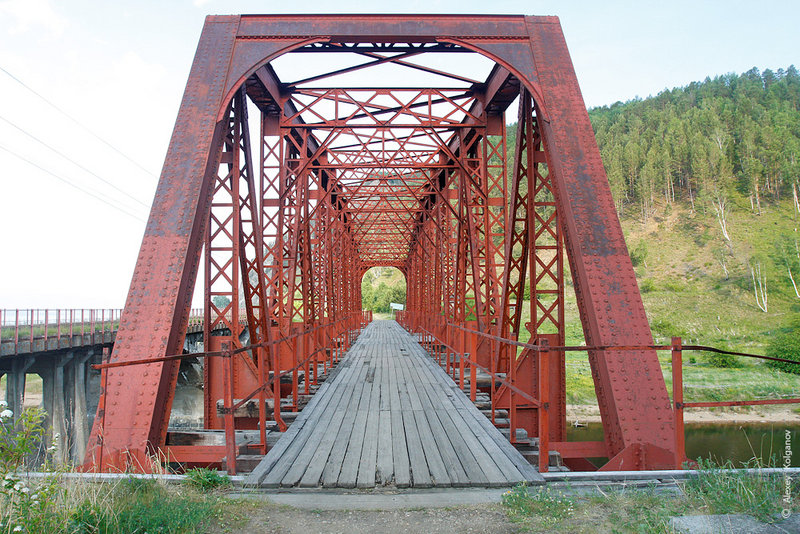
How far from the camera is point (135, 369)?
16.8 feet

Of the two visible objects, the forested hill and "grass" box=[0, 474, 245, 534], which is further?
the forested hill

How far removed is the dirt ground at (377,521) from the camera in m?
3.29

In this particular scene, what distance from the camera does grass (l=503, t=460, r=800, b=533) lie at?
3.17 m

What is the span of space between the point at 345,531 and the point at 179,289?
10.8ft

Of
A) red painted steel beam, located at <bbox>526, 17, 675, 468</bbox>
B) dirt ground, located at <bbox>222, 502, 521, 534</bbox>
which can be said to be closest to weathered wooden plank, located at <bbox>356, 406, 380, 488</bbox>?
dirt ground, located at <bbox>222, 502, 521, 534</bbox>

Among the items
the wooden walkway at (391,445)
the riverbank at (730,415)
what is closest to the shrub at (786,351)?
the riverbank at (730,415)

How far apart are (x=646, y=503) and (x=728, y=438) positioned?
2419 centimetres

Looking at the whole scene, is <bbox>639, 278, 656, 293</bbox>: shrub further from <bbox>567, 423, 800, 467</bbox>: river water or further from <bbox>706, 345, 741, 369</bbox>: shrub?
<bbox>567, 423, 800, 467</bbox>: river water

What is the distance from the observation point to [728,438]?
76.4ft

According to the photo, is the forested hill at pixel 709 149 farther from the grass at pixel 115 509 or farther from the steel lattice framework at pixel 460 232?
the grass at pixel 115 509

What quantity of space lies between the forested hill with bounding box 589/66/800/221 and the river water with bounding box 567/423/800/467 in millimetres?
56769

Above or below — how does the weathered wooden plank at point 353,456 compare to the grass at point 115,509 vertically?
below

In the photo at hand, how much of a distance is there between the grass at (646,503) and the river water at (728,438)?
18799mm

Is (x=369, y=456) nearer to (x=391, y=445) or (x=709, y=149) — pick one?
(x=391, y=445)
